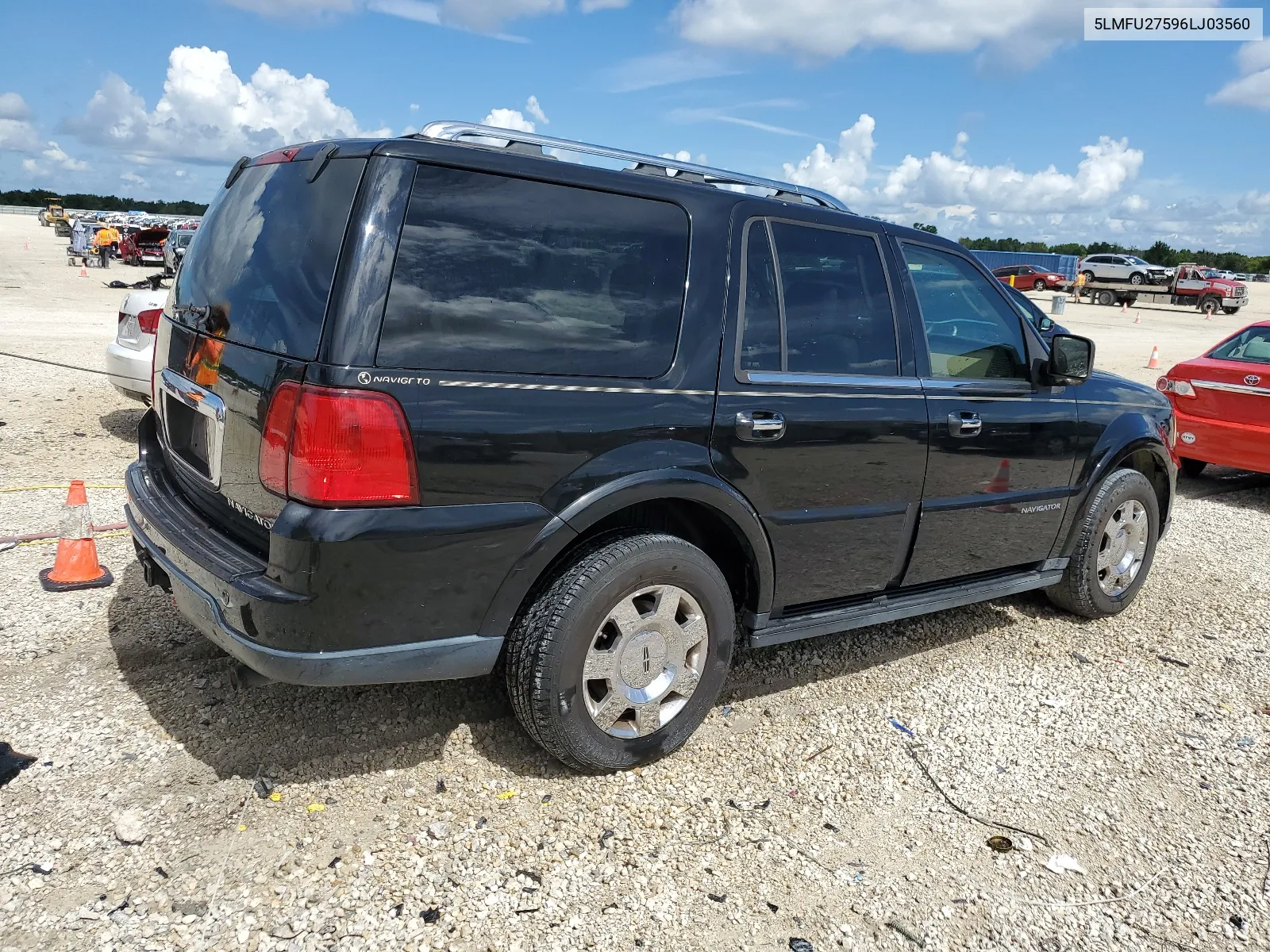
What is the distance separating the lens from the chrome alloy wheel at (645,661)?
314cm

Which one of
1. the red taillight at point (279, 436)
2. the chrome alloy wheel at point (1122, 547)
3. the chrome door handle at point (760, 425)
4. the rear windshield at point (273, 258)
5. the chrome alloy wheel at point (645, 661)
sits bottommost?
the chrome alloy wheel at point (645, 661)

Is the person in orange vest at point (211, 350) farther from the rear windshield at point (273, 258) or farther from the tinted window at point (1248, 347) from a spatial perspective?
the tinted window at point (1248, 347)

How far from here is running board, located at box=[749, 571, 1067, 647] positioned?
12.0ft

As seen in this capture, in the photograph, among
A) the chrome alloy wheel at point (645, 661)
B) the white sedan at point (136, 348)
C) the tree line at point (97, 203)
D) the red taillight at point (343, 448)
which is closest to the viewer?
the red taillight at point (343, 448)

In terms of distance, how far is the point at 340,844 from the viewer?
9.29 ft

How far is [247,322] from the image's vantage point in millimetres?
2943

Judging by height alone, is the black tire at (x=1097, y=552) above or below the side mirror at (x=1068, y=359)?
below

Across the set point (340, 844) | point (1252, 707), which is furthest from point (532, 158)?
point (1252, 707)

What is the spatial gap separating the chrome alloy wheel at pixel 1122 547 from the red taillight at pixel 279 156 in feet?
13.8

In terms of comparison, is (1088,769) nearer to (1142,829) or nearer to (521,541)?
(1142,829)

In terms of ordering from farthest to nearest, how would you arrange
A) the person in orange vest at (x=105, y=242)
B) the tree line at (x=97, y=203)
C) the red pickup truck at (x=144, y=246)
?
the tree line at (x=97, y=203), the red pickup truck at (x=144, y=246), the person in orange vest at (x=105, y=242)

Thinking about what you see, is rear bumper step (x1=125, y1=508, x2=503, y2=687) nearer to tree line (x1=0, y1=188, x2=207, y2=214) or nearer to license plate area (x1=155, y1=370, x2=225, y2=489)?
license plate area (x1=155, y1=370, x2=225, y2=489)

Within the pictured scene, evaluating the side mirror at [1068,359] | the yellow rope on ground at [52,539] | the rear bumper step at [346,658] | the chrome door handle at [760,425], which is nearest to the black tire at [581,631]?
the rear bumper step at [346,658]

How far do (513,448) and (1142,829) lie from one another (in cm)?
249
